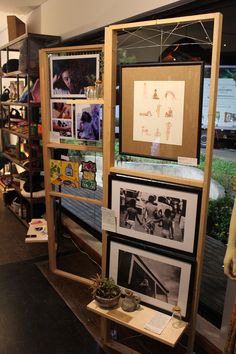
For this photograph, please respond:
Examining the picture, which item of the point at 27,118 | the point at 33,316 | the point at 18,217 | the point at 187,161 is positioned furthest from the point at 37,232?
the point at 187,161

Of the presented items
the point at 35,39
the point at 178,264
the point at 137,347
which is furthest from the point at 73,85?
the point at 137,347

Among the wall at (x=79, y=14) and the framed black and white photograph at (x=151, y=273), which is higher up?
the wall at (x=79, y=14)

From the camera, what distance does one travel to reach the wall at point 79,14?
243cm

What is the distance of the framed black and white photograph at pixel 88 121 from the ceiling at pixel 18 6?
2075mm

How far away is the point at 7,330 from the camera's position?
2.26m

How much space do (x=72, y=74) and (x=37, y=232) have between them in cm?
153

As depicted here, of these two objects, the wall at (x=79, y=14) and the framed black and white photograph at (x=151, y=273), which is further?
the wall at (x=79, y=14)

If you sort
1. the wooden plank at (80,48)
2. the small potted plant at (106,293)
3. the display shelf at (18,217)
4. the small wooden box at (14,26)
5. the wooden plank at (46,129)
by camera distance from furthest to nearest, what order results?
the small wooden box at (14,26), the display shelf at (18,217), the wooden plank at (46,129), the wooden plank at (80,48), the small potted plant at (106,293)

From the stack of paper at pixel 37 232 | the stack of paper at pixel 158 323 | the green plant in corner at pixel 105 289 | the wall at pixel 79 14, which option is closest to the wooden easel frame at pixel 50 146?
the stack of paper at pixel 37 232

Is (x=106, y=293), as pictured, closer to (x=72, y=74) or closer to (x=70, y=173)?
(x=70, y=173)

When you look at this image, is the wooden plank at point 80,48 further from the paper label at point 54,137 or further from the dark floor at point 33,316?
the dark floor at point 33,316

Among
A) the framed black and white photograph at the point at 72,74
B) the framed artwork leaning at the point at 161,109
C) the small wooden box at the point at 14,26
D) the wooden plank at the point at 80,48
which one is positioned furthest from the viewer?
the small wooden box at the point at 14,26

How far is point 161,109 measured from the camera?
1748 mm

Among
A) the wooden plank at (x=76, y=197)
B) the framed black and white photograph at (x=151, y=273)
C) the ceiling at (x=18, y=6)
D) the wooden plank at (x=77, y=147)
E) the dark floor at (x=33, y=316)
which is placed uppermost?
the ceiling at (x=18, y=6)
